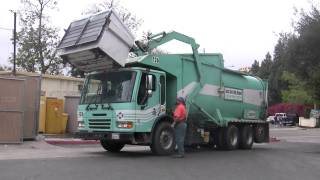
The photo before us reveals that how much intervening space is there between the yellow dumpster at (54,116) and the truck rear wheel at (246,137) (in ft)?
26.8

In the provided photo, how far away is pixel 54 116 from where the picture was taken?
82.8ft

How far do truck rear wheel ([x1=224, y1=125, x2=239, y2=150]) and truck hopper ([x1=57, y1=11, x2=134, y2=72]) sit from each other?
6.12 meters

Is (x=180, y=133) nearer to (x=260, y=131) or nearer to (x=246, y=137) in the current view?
(x=246, y=137)

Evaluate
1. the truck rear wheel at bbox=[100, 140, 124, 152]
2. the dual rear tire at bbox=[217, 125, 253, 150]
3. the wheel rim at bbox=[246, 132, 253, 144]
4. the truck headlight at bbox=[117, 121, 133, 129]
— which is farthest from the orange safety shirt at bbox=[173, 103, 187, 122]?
the wheel rim at bbox=[246, 132, 253, 144]

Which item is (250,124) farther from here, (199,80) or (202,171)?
(202,171)

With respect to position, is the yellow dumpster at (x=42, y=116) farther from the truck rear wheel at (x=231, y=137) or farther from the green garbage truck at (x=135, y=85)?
the truck rear wheel at (x=231, y=137)

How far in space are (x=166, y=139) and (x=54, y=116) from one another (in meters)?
9.21

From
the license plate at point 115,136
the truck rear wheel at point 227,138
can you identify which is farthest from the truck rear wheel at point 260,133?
the license plate at point 115,136

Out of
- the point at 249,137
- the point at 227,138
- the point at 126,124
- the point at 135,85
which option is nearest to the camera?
the point at 126,124

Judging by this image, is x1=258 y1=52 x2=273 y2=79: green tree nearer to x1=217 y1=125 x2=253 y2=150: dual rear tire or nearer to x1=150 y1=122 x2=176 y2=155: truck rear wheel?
x1=217 y1=125 x2=253 y2=150: dual rear tire

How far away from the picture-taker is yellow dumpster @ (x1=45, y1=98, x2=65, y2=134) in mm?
25156

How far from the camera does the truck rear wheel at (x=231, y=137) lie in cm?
2120

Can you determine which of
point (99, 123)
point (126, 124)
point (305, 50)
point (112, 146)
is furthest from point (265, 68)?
point (126, 124)

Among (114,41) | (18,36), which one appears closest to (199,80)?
(114,41)
